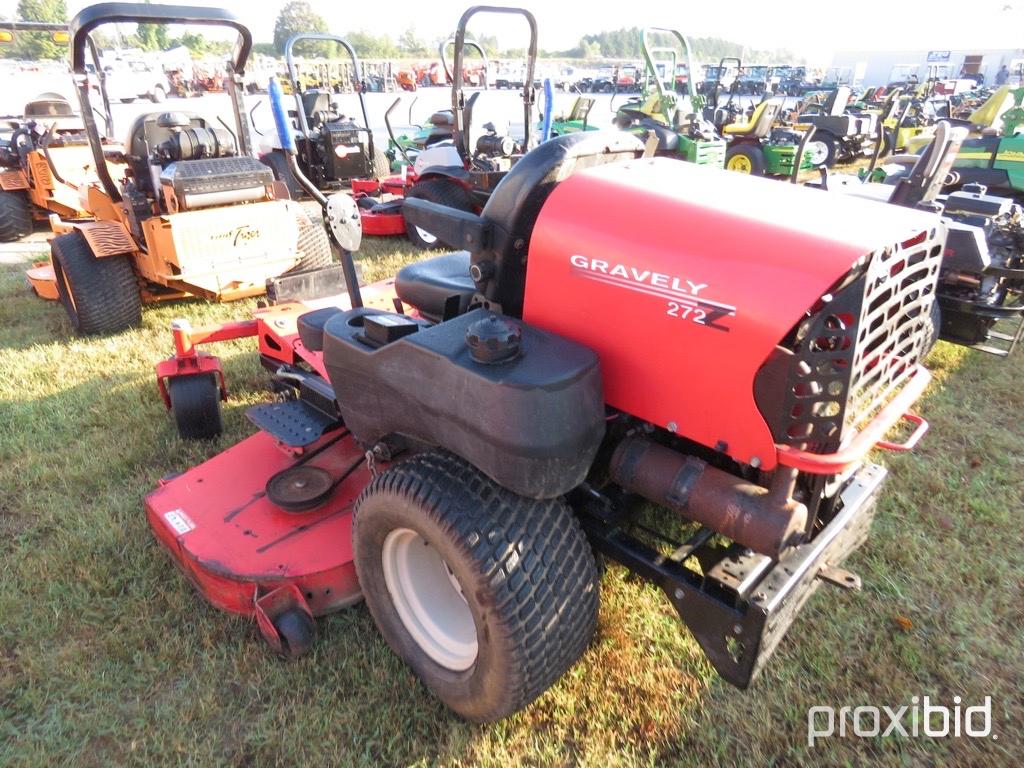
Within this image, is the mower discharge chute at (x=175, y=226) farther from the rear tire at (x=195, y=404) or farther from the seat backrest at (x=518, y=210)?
the seat backrest at (x=518, y=210)

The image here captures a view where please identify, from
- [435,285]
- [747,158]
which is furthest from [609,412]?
[747,158]

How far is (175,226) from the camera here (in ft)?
13.9

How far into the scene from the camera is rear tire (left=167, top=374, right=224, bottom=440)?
3115mm

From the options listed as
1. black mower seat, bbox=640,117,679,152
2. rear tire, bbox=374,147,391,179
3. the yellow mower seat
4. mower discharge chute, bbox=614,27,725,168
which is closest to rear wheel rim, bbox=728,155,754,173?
the yellow mower seat

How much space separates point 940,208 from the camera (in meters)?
3.63

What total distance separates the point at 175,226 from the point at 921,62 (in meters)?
54.6

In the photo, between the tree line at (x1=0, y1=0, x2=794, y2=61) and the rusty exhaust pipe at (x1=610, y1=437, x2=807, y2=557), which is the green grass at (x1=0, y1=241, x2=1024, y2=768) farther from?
the tree line at (x1=0, y1=0, x2=794, y2=61)

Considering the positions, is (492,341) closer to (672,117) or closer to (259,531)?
(259,531)

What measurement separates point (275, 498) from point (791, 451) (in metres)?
1.69

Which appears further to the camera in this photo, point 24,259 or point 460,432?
point 24,259

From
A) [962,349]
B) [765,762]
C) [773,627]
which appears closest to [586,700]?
[765,762]

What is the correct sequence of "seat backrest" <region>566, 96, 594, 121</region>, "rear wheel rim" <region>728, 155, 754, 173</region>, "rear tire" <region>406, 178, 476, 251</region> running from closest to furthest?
"rear tire" <region>406, 178, 476, 251</region> < "rear wheel rim" <region>728, 155, 754, 173</region> < "seat backrest" <region>566, 96, 594, 121</region>

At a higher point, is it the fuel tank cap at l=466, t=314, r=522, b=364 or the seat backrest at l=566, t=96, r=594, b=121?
the fuel tank cap at l=466, t=314, r=522, b=364

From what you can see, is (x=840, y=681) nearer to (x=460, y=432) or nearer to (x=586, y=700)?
(x=586, y=700)
